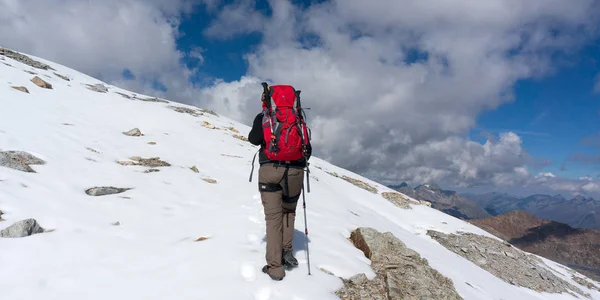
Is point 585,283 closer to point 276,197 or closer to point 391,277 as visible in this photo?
point 391,277

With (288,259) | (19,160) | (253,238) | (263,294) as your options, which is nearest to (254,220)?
(253,238)

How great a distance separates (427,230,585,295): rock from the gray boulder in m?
23.1

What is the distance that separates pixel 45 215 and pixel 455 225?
32.1 m

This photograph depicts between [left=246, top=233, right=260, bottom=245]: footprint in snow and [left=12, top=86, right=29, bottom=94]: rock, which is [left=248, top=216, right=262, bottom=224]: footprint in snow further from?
[left=12, top=86, right=29, bottom=94]: rock

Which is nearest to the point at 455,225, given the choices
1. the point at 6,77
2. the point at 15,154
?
the point at 15,154

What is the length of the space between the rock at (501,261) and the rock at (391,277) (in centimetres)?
1689

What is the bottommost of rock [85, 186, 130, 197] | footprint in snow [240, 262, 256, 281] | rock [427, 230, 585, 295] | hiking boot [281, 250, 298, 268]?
rock [427, 230, 585, 295]

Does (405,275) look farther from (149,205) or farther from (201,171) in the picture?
(201,171)

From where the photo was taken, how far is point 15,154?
1195 centimetres

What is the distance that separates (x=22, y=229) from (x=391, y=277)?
916 centimetres

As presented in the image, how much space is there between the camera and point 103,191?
37.9ft

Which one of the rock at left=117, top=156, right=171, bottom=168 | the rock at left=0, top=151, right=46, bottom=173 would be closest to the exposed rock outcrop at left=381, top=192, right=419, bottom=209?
the rock at left=117, top=156, right=171, bottom=168

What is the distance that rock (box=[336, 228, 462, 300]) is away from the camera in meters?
7.17

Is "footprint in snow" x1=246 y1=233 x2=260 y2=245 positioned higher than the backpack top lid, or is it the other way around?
the backpack top lid
